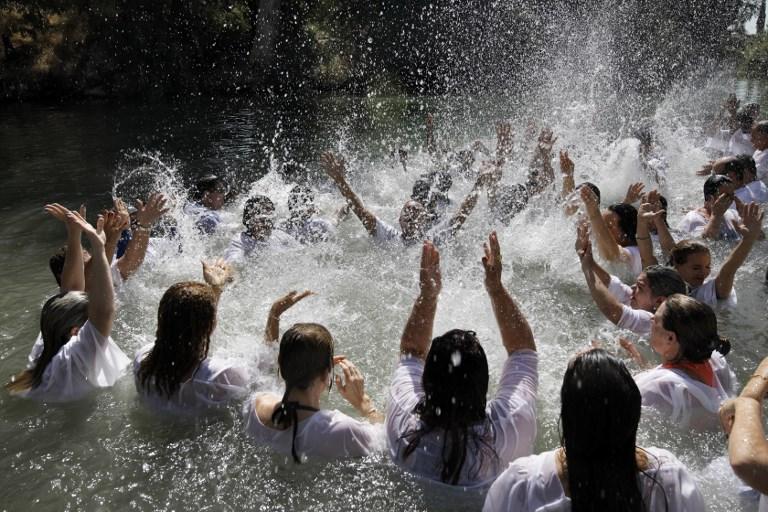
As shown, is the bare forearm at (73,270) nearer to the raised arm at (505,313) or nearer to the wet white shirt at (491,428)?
the wet white shirt at (491,428)

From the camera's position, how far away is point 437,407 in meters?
2.98

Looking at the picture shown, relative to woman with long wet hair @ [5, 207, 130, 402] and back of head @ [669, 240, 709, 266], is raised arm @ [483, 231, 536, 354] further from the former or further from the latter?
woman with long wet hair @ [5, 207, 130, 402]

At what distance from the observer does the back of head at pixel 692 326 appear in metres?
3.34

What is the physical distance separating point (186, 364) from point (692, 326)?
119 inches

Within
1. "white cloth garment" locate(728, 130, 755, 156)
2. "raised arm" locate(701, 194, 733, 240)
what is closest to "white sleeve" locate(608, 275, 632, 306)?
"raised arm" locate(701, 194, 733, 240)

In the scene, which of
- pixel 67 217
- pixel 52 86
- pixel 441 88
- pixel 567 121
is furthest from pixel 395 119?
pixel 67 217

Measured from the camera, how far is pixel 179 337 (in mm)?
3693

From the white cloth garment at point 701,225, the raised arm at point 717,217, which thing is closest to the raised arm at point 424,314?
the raised arm at point 717,217

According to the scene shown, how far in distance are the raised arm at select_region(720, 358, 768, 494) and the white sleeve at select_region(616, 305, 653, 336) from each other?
184 centimetres

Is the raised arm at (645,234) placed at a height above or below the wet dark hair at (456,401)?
above

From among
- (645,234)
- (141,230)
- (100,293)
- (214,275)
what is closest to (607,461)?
(100,293)

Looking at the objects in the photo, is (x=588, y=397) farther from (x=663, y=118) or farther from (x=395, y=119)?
(x=395, y=119)

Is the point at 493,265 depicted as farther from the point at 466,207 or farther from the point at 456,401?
the point at 466,207

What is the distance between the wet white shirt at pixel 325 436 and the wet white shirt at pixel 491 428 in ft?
0.59
